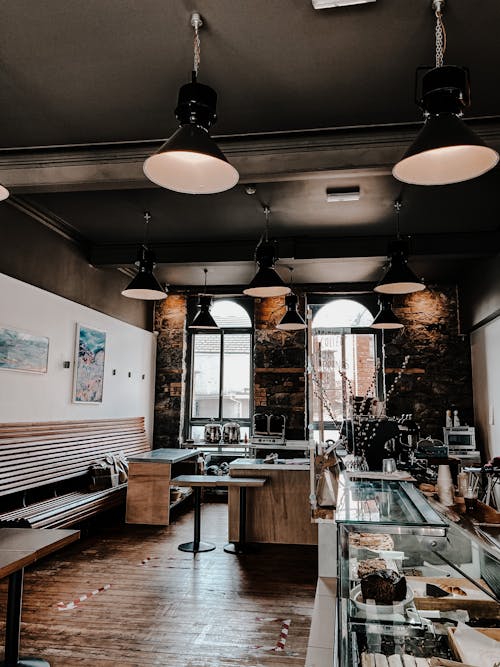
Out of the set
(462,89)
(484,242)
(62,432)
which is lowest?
(62,432)

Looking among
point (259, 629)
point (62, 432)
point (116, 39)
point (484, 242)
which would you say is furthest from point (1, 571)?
point (484, 242)

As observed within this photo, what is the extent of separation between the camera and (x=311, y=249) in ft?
24.0

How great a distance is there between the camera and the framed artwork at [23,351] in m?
5.62

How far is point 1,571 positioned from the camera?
8.79ft

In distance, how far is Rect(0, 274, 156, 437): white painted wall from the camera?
5766 mm

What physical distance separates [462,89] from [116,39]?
2.12 m

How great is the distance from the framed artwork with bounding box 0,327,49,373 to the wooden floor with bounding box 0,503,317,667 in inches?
81.8

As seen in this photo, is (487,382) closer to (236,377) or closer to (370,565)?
(236,377)

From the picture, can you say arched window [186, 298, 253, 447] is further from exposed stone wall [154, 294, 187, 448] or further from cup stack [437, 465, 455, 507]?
cup stack [437, 465, 455, 507]

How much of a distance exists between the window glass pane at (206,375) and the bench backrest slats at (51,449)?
2.16 meters

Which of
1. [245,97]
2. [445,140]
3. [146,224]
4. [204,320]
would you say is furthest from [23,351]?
[445,140]

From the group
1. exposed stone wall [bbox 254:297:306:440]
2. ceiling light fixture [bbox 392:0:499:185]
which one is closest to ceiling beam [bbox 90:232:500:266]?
exposed stone wall [bbox 254:297:306:440]

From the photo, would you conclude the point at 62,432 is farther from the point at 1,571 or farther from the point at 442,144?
the point at 442,144

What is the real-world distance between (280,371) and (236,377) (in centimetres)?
99
